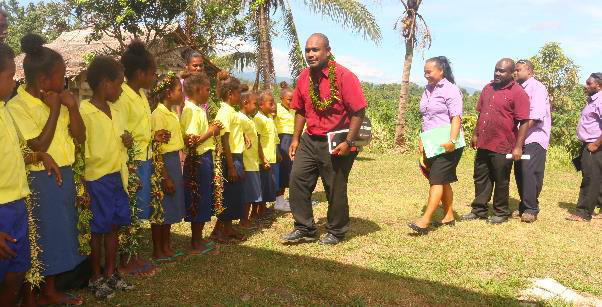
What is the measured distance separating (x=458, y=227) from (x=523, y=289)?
1945mm

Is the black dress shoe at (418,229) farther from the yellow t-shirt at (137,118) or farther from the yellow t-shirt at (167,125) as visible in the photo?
the yellow t-shirt at (137,118)

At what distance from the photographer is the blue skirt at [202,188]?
14.7ft

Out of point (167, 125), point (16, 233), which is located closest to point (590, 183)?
point (167, 125)

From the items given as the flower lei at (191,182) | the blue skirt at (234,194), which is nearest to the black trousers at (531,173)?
the blue skirt at (234,194)

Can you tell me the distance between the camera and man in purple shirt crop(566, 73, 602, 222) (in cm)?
639

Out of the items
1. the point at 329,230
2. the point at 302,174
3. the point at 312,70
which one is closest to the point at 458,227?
the point at 329,230

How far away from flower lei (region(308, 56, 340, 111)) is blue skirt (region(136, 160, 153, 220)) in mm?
1792

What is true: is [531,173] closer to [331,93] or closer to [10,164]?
[331,93]

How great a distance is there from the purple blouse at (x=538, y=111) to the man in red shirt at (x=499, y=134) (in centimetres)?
30

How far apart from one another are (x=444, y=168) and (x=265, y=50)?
1060cm

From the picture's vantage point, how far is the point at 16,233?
2.69 metres

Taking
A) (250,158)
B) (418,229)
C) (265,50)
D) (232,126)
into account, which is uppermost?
(265,50)

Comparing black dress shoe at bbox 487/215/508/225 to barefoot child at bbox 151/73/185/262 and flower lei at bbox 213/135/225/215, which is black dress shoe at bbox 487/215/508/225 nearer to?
flower lei at bbox 213/135/225/215

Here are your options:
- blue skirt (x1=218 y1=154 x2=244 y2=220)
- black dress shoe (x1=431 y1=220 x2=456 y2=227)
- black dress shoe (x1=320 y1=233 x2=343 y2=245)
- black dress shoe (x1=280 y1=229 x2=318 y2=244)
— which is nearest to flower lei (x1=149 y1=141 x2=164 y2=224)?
blue skirt (x1=218 y1=154 x2=244 y2=220)
